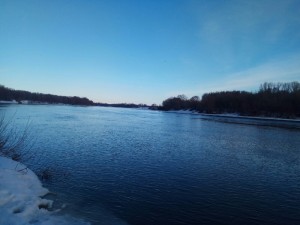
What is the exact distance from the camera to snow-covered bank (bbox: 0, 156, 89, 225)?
7411 millimetres

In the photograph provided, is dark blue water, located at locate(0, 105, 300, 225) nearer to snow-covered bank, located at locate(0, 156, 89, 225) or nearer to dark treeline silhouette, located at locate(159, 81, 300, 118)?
snow-covered bank, located at locate(0, 156, 89, 225)

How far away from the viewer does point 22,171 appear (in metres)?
11.4

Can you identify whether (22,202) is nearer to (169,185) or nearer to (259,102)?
(169,185)

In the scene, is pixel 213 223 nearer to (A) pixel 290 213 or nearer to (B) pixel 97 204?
(A) pixel 290 213

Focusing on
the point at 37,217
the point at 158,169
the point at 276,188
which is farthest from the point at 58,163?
the point at 276,188

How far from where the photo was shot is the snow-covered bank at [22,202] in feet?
24.3

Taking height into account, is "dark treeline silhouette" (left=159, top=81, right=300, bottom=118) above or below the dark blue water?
above

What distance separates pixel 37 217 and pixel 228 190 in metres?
9.13

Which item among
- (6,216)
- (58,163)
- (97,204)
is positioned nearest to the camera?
(6,216)

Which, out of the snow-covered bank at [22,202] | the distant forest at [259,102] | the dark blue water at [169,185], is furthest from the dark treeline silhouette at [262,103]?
the snow-covered bank at [22,202]

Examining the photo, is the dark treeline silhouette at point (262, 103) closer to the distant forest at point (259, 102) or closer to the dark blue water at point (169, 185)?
the distant forest at point (259, 102)

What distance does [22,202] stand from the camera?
849 cm

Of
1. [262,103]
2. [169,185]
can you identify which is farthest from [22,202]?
[262,103]

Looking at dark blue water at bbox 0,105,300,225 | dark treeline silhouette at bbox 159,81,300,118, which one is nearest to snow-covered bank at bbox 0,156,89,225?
dark blue water at bbox 0,105,300,225
